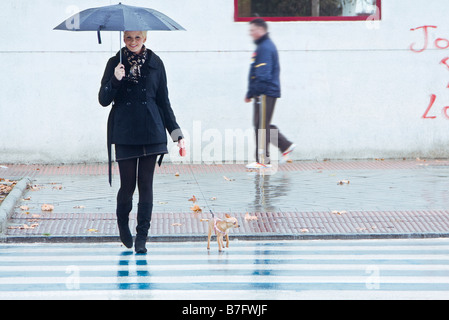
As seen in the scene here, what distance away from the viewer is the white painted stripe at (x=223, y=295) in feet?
18.5

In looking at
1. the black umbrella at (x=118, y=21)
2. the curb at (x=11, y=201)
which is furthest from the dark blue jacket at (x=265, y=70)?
the black umbrella at (x=118, y=21)

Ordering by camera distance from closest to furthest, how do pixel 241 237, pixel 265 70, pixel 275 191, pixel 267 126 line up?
pixel 241 237 → pixel 275 191 → pixel 265 70 → pixel 267 126

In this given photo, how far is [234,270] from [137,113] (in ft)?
4.87

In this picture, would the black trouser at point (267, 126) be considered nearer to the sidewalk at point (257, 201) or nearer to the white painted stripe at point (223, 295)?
the sidewalk at point (257, 201)

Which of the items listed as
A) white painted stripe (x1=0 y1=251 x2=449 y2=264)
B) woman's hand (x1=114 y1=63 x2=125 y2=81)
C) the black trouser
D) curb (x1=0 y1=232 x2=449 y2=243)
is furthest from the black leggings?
the black trouser

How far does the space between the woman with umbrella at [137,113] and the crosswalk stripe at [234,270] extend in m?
0.58

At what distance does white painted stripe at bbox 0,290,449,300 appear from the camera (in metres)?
5.64

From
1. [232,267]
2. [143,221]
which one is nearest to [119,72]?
[143,221]

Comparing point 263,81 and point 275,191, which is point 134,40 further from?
point 263,81

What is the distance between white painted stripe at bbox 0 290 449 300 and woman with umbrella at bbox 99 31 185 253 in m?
1.32

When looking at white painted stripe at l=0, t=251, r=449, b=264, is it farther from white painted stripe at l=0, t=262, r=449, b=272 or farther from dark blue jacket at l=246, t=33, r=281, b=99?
dark blue jacket at l=246, t=33, r=281, b=99

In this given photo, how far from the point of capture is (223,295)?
18.7ft

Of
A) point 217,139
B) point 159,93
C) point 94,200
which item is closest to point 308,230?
point 159,93
